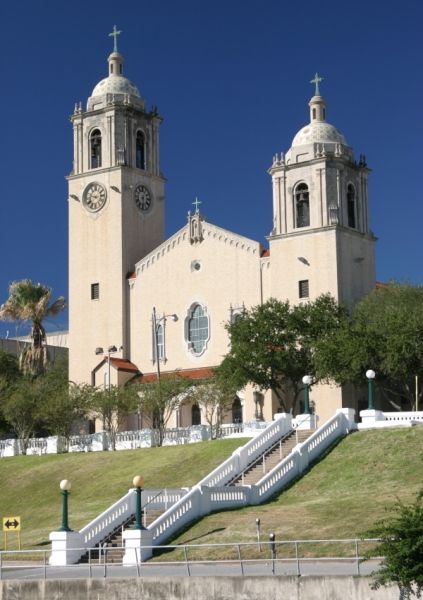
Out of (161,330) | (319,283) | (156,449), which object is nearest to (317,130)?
(319,283)

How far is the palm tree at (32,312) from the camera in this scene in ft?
286

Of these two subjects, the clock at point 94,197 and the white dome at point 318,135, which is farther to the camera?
the clock at point 94,197

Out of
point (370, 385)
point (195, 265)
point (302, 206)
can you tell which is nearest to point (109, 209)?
point (195, 265)

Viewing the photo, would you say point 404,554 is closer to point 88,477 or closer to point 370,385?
point 370,385

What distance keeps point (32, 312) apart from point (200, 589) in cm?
6031

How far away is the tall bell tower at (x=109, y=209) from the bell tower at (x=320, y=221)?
40.1 feet

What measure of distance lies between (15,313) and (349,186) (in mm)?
27570

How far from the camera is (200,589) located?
3008 centimetres

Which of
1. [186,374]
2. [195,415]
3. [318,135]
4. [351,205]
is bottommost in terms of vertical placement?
[195,415]

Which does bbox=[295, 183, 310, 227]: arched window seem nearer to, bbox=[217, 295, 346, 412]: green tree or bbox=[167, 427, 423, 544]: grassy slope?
bbox=[217, 295, 346, 412]: green tree

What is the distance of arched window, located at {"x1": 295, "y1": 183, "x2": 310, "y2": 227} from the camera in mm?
76875

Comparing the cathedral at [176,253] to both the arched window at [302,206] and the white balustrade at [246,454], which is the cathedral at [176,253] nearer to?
the arched window at [302,206]

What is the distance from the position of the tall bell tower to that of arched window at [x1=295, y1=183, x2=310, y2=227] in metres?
13.6

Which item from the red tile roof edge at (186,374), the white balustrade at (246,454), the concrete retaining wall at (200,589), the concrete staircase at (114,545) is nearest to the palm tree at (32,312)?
the red tile roof edge at (186,374)
